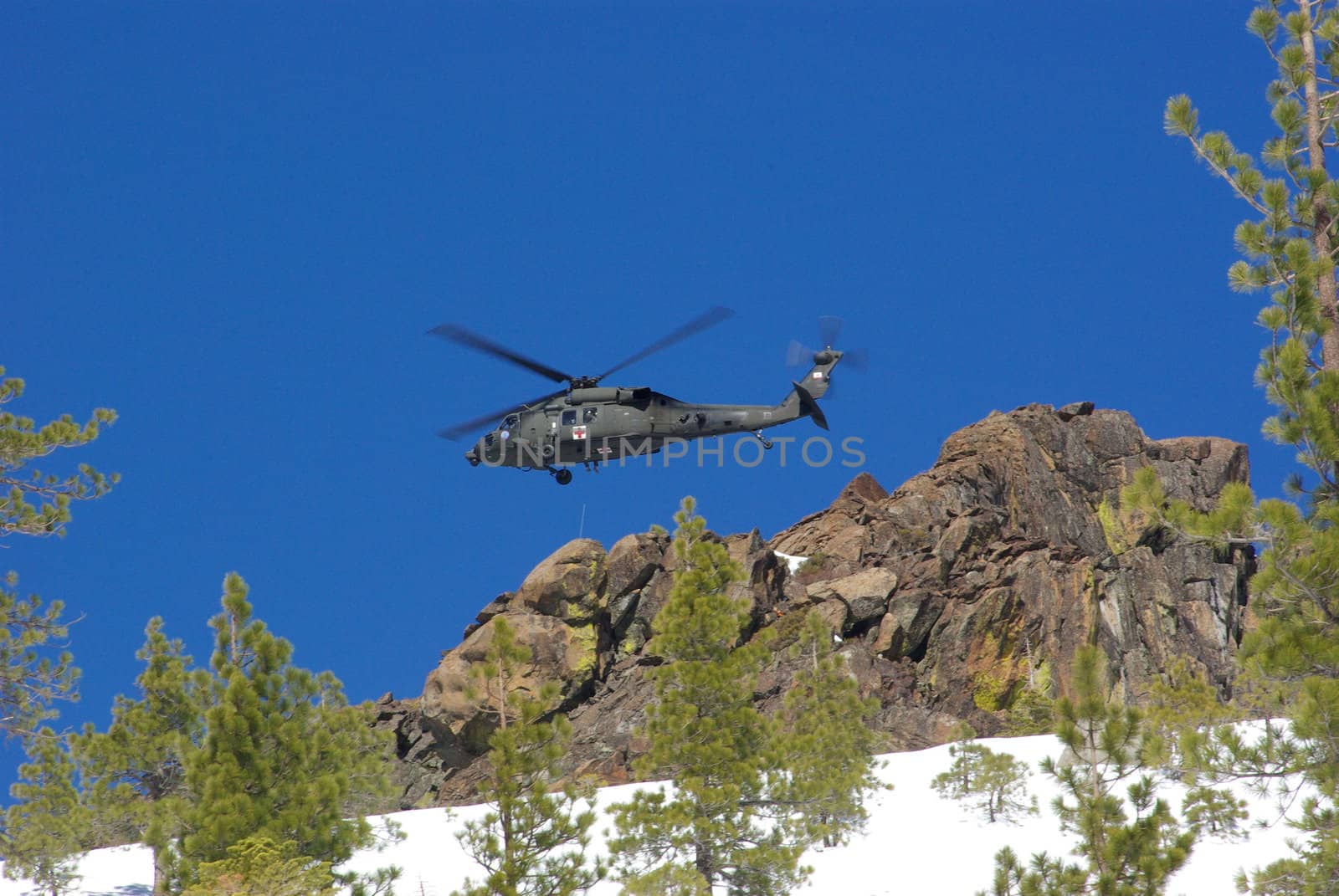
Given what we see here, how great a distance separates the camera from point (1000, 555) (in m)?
57.0

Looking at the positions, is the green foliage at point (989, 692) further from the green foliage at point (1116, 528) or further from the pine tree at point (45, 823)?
the pine tree at point (45, 823)

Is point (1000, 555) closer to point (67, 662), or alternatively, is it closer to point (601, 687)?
point (601, 687)

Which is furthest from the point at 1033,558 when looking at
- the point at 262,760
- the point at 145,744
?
the point at 262,760

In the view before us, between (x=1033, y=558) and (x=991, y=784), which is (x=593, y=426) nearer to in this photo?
(x=991, y=784)

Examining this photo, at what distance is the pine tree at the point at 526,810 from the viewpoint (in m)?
22.1

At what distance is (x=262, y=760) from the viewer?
A: 2306 centimetres

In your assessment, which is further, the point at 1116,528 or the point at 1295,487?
the point at 1116,528

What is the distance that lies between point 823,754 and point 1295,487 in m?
19.1

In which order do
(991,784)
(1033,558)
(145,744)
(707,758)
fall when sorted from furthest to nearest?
(1033,558), (991,784), (145,744), (707,758)

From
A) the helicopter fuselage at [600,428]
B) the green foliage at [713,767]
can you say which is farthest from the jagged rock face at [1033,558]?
the green foliage at [713,767]

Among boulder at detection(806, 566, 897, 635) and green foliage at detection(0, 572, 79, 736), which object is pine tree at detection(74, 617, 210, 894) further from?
boulder at detection(806, 566, 897, 635)

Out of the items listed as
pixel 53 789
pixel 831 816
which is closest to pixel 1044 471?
pixel 831 816

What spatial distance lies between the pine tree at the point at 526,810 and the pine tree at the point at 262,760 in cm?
236

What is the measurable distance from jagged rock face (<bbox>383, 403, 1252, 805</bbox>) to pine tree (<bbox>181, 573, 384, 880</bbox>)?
23.7 m
